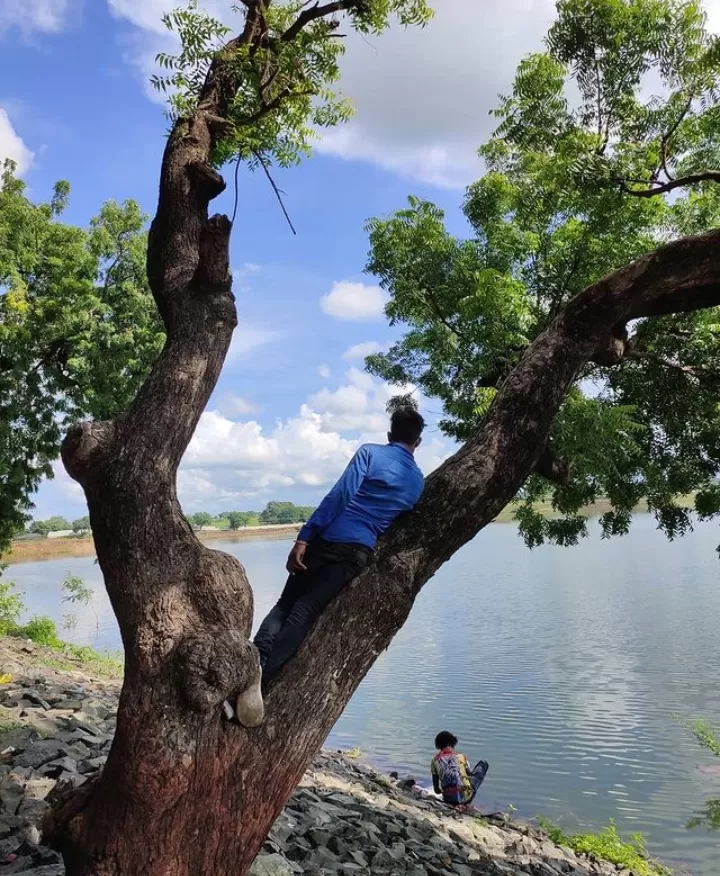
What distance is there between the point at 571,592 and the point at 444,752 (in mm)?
23208

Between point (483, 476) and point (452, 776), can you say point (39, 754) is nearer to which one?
point (483, 476)

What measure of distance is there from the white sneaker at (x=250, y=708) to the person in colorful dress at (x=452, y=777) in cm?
689

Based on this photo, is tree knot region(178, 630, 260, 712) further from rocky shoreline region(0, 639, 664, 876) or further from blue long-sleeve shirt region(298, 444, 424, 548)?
rocky shoreline region(0, 639, 664, 876)

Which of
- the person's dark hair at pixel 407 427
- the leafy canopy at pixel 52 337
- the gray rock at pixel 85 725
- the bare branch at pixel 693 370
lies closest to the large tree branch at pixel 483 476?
the person's dark hair at pixel 407 427

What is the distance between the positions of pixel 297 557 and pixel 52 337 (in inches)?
476

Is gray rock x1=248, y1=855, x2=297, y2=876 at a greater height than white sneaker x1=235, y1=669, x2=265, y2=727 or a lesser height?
lesser

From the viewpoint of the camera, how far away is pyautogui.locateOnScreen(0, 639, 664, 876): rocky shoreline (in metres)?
4.33

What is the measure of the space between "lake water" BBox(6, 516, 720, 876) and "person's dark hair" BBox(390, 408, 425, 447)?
7.36 m

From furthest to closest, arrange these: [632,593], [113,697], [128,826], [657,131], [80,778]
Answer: [632,593] < [113,697] < [657,131] < [80,778] < [128,826]

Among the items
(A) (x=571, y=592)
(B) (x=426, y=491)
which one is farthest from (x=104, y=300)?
(A) (x=571, y=592)

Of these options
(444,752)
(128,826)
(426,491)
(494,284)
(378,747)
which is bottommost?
(378,747)

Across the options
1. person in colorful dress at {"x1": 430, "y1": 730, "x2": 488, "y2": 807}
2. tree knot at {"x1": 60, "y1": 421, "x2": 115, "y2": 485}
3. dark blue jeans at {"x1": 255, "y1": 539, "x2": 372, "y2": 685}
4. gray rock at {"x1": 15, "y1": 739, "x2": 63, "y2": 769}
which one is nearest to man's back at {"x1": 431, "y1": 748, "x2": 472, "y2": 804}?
person in colorful dress at {"x1": 430, "y1": 730, "x2": 488, "y2": 807}

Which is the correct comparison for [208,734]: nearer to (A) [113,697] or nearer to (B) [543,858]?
(B) [543,858]

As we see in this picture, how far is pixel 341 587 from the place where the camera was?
11.5 feet
